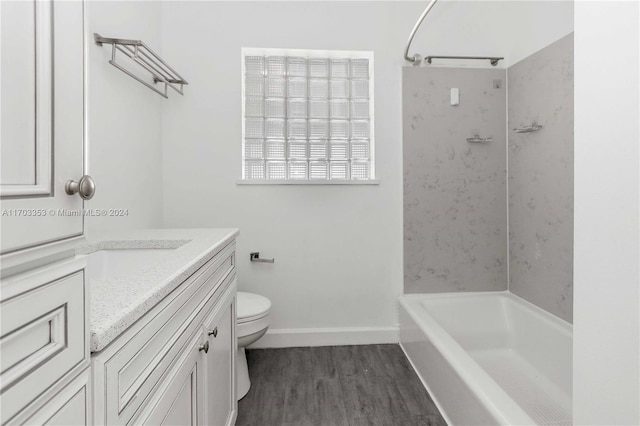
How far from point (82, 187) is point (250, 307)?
→ 1.61 metres

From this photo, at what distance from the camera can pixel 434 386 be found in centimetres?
183

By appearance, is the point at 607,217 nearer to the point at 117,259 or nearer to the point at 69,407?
the point at 69,407

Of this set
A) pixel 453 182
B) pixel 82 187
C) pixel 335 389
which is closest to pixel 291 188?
pixel 453 182

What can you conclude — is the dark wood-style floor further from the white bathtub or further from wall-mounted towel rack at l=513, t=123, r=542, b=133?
wall-mounted towel rack at l=513, t=123, r=542, b=133

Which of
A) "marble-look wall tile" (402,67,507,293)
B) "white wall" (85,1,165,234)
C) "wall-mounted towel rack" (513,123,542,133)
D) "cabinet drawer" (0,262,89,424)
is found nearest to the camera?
"cabinet drawer" (0,262,89,424)

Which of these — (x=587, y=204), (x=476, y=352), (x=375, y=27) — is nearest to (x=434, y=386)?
(x=476, y=352)

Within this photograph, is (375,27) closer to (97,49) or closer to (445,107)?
(445,107)

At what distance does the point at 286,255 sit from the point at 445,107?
151 cm

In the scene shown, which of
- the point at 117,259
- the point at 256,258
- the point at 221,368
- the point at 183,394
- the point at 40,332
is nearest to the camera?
the point at 40,332

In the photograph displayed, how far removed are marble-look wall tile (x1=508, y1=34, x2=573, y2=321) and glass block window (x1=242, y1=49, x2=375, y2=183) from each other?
977 mm

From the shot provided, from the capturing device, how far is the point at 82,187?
48cm

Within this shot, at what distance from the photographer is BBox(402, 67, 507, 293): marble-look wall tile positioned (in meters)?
2.51

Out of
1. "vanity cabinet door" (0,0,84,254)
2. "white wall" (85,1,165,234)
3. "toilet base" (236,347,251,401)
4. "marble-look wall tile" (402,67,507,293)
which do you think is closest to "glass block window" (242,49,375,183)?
"marble-look wall tile" (402,67,507,293)

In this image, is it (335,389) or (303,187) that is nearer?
(335,389)
